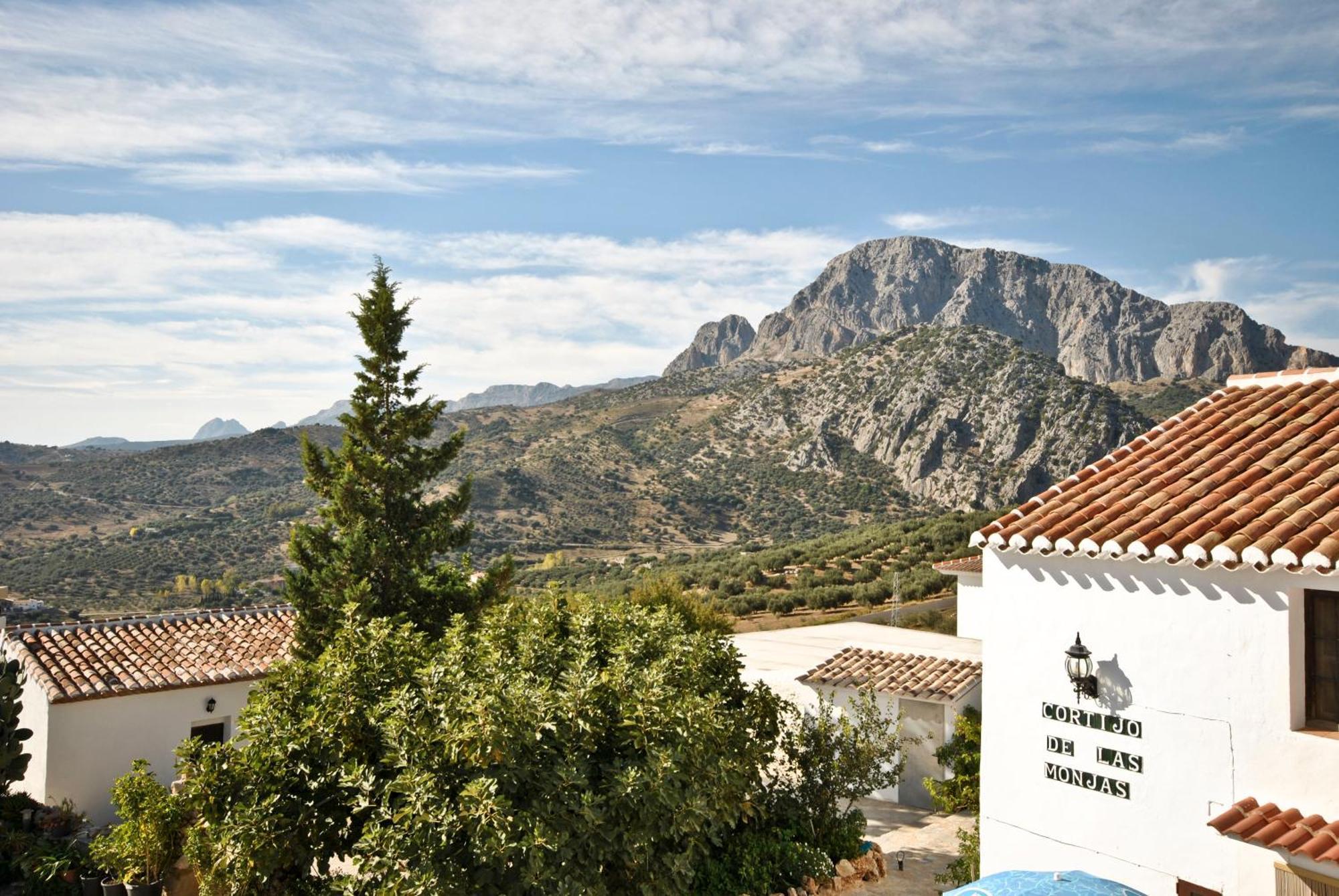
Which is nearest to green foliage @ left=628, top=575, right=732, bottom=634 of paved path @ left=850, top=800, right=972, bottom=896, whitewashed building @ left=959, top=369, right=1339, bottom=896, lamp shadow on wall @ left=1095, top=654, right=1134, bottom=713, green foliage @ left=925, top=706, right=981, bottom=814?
paved path @ left=850, top=800, right=972, bottom=896

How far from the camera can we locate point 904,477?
7569 centimetres

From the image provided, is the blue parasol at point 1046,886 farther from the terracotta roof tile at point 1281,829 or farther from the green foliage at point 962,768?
the green foliage at point 962,768

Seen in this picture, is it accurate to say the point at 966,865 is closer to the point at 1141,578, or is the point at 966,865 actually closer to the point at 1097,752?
the point at 1097,752

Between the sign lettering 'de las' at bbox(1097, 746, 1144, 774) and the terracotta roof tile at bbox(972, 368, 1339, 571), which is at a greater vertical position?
the terracotta roof tile at bbox(972, 368, 1339, 571)

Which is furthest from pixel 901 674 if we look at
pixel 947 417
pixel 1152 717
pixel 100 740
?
pixel 947 417

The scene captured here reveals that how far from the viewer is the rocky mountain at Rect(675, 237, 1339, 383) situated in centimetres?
13475

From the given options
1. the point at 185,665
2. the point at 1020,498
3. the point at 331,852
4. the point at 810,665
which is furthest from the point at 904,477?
the point at 331,852

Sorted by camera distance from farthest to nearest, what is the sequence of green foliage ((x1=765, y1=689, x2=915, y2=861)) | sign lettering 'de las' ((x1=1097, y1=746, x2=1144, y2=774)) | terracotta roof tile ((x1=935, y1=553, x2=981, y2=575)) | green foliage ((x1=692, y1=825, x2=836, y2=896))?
terracotta roof tile ((x1=935, y1=553, x2=981, y2=575)), green foliage ((x1=765, y1=689, x2=915, y2=861)), green foliage ((x1=692, y1=825, x2=836, y2=896)), sign lettering 'de las' ((x1=1097, y1=746, x2=1144, y2=774))

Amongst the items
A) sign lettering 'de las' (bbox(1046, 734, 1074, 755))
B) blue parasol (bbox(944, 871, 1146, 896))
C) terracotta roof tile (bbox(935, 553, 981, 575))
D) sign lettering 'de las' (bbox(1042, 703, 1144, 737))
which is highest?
terracotta roof tile (bbox(935, 553, 981, 575))

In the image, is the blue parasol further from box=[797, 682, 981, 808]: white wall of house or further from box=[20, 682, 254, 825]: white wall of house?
box=[20, 682, 254, 825]: white wall of house

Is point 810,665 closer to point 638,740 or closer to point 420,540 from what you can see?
point 420,540

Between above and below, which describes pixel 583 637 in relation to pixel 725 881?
above

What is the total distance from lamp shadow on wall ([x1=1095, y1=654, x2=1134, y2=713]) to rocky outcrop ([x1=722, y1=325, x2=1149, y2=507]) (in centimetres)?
6179

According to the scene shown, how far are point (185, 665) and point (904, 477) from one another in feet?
216
